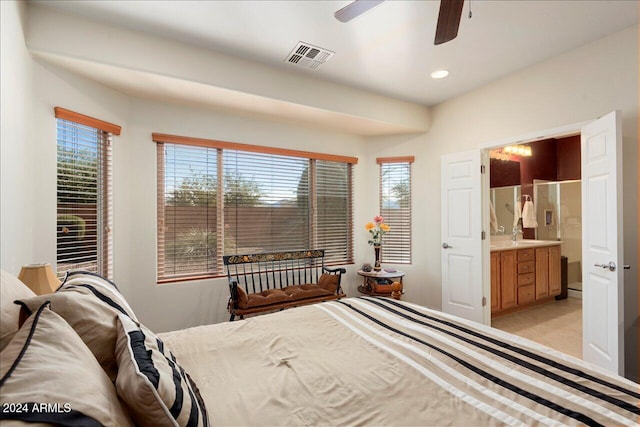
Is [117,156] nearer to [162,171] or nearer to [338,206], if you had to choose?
[162,171]

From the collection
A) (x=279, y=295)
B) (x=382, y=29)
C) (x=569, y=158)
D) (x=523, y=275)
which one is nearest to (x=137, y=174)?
(x=279, y=295)

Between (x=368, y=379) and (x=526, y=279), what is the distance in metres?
4.05

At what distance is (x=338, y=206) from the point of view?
166 inches

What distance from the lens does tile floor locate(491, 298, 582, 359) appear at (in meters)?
3.12

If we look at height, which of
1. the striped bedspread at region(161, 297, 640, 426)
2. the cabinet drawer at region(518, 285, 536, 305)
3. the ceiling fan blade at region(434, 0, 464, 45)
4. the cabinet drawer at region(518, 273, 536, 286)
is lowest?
the cabinet drawer at region(518, 285, 536, 305)

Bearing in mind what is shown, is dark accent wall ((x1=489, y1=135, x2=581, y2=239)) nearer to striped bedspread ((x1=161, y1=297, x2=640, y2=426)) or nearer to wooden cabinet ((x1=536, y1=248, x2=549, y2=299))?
wooden cabinet ((x1=536, y1=248, x2=549, y2=299))

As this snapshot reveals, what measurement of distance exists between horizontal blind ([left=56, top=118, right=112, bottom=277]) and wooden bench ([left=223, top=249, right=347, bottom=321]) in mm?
1144

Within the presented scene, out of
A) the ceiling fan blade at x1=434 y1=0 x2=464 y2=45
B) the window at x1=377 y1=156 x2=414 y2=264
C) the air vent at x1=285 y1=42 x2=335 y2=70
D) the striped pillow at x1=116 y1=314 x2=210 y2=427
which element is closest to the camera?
the striped pillow at x1=116 y1=314 x2=210 y2=427

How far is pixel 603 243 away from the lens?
2283 millimetres

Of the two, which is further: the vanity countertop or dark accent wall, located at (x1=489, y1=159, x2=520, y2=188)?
dark accent wall, located at (x1=489, y1=159, x2=520, y2=188)

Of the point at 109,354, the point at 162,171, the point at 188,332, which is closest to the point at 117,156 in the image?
the point at 162,171

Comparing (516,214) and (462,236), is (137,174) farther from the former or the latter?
(516,214)

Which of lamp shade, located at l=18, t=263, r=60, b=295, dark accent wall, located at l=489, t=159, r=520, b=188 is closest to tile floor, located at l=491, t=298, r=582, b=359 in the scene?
dark accent wall, located at l=489, t=159, r=520, b=188

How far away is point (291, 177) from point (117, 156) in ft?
6.16
